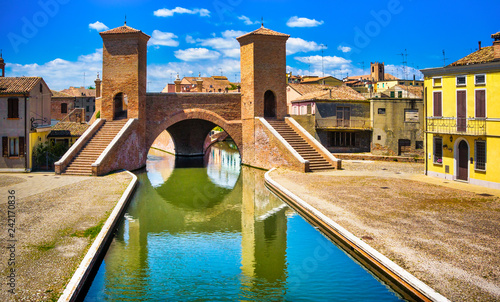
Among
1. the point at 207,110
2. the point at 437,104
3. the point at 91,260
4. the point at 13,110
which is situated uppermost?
the point at 207,110

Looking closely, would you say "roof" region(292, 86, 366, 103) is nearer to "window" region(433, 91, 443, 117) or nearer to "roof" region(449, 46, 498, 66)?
"window" region(433, 91, 443, 117)

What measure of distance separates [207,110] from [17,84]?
38.5 feet

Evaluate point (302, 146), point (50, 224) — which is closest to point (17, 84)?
point (50, 224)

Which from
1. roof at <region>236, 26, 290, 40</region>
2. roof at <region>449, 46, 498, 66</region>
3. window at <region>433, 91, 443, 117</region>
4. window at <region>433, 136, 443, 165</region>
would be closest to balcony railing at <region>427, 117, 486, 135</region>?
window at <region>433, 91, 443, 117</region>

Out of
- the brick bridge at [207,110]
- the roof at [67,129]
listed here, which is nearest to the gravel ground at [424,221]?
the brick bridge at [207,110]

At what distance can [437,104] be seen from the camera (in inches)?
787

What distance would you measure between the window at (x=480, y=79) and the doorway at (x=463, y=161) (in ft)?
8.81

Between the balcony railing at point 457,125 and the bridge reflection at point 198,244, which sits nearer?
the bridge reflection at point 198,244

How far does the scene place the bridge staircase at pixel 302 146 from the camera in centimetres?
2356

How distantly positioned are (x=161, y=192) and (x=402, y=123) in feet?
62.4

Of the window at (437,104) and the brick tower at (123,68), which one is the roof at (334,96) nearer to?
the window at (437,104)

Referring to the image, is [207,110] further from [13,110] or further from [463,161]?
[463,161]

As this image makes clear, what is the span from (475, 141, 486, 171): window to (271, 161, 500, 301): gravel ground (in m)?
1.07

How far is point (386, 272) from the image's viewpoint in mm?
8742
